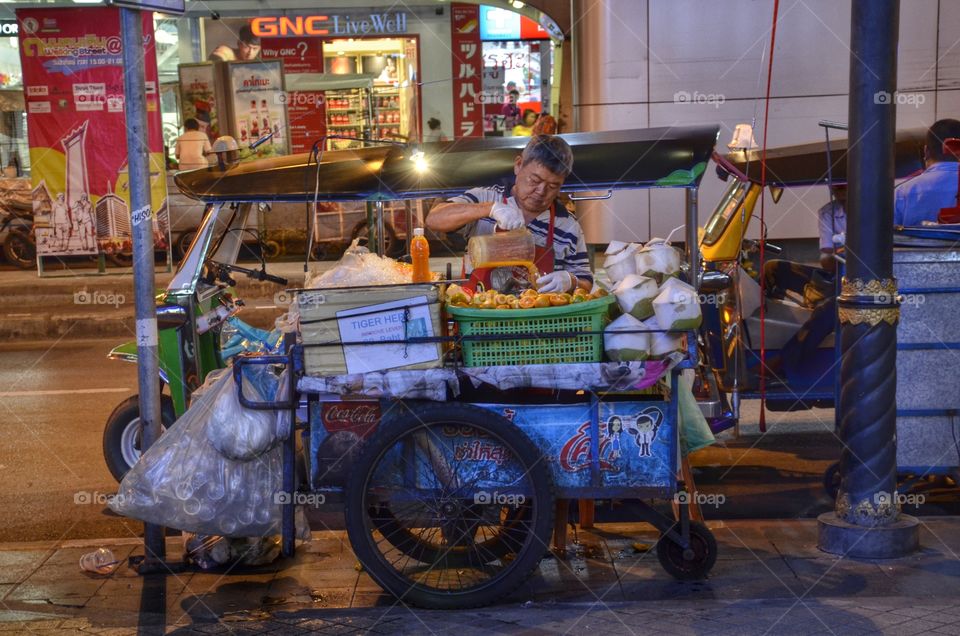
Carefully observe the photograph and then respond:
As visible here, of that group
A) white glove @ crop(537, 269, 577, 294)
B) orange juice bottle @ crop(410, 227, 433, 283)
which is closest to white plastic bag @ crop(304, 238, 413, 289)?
orange juice bottle @ crop(410, 227, 433, 283)

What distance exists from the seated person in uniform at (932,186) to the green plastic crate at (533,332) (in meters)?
2.91

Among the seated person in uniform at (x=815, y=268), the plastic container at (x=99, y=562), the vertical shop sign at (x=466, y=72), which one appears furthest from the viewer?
the vertical shop sign at (x=466, y=72)

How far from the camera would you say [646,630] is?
13.6 feet

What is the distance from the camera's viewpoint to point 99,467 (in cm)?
716

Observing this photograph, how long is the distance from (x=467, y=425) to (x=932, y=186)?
360cm

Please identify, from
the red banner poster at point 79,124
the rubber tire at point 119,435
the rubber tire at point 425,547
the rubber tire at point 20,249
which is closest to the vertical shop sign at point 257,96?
the red banner poster at point 79,124

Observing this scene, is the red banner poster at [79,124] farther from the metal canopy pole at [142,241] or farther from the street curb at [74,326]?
the metal canopy pole at [142,241]

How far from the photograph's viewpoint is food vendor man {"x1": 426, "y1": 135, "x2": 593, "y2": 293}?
4816 millimetres

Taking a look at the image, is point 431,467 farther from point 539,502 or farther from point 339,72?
point 339,72

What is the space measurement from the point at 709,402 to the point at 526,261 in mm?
2162

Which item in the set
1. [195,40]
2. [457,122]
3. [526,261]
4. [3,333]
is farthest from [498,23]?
[526,261]

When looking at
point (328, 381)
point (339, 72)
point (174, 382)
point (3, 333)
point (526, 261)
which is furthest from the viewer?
point (339, 72)

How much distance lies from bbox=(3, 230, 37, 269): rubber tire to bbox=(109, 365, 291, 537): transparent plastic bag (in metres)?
12.0

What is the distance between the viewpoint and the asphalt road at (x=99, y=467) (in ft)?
19.7
